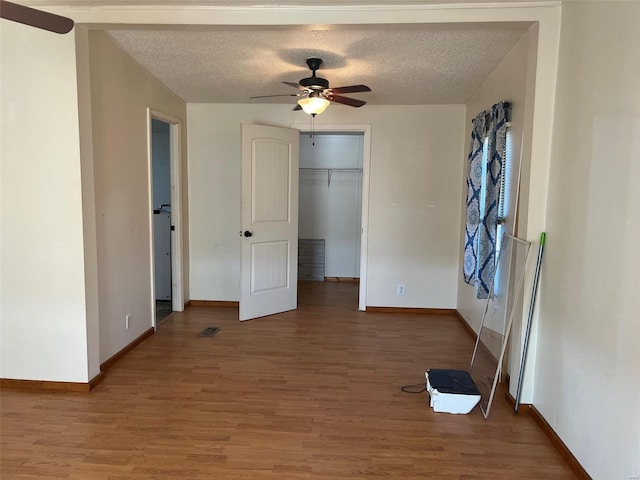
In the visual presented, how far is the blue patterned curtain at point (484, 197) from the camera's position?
9.74 feet

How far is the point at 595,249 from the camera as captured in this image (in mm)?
1894

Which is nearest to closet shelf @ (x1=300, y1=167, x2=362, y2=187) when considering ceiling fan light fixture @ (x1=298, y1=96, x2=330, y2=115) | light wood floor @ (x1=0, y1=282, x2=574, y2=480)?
ceiling fan light fixture @ (x1=298, y1=96, x2=330, y2=115)

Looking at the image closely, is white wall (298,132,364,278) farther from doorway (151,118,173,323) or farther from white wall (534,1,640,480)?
white wall (534,1,640,480)

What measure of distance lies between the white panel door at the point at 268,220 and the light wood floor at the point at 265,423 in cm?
86

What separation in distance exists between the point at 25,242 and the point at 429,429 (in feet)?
9.01

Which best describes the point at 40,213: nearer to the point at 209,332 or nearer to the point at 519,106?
the point at 209,332

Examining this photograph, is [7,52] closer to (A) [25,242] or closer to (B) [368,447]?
(A) [25,242]

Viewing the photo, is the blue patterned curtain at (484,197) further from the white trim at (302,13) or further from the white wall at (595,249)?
the white trim at (302,13)

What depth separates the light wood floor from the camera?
6.61 ft

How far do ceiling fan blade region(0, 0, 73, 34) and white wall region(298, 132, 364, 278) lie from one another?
15.6 feet

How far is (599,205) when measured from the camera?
1870mm

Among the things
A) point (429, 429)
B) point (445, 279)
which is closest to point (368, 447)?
point (429, 429)

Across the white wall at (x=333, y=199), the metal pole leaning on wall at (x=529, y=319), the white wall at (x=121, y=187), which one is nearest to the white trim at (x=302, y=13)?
the white wall at (x=121, y=187)

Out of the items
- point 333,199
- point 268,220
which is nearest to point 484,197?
point 268,220
